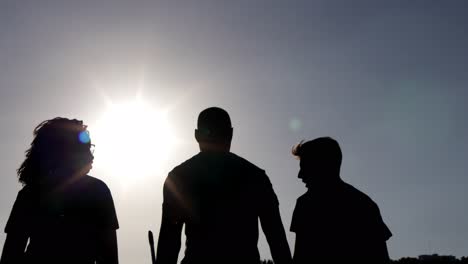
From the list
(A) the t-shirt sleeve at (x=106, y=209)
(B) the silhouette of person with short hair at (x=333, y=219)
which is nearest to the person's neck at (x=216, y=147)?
(A) the t-shirt sleeve at (x=106, y=209)

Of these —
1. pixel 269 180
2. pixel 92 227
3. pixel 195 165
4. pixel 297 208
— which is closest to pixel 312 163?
pixel 297 208

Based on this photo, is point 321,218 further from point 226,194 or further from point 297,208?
point 226,194

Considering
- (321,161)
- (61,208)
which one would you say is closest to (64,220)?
(61,208)

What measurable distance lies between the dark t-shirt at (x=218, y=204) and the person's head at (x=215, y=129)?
93 millimetres

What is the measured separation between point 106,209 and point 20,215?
92 cm

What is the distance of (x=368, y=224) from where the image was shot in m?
6.94

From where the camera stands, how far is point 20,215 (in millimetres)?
Answer: 6281

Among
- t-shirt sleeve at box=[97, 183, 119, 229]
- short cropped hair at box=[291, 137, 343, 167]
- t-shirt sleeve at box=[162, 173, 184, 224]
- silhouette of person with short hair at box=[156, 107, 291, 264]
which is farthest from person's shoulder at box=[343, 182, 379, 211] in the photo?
t-shirt sleeve at box=[97, 183, 119, 229]

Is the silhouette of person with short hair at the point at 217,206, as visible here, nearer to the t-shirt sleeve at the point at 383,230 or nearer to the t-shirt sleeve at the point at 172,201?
the t-shirt sleeve at the point at 172,201

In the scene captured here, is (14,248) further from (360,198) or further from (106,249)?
(360,198)

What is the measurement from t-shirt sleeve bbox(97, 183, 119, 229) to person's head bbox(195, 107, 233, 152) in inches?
51.9

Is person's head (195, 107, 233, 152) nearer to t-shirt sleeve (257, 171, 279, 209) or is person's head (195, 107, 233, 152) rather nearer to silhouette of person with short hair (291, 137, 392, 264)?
t-shirt sleeve (257, 171, 279, 209)

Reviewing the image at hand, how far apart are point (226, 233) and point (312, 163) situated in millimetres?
1992

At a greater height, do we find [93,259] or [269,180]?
[269,180]
